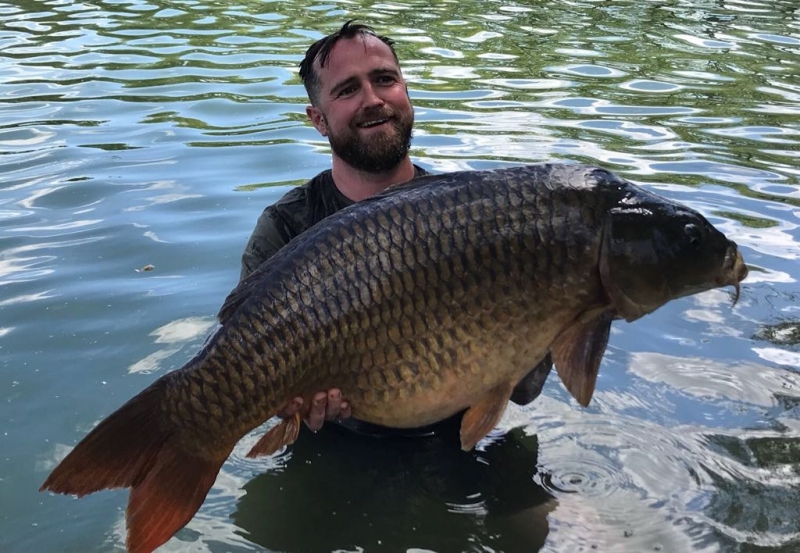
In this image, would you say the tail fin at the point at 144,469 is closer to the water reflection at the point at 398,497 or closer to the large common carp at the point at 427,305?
the large common carp at the point at 427,305

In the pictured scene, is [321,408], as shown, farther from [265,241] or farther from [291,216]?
[291,216]

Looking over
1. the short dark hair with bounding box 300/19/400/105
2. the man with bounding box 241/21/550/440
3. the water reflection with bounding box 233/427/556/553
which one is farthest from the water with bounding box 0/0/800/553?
the short dark hair with bounding box 300/19/400/105

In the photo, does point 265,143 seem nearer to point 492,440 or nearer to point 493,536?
point 492,440

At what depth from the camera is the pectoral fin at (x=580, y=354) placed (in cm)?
258

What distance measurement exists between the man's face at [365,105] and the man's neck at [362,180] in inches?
1.0

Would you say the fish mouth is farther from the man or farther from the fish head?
the man

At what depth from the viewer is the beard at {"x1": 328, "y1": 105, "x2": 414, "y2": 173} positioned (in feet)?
11.6

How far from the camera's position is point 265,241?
3.51m

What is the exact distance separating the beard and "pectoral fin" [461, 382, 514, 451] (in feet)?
3.89

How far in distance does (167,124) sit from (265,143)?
42.3 inches

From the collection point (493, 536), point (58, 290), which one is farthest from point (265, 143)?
point (493, 536)

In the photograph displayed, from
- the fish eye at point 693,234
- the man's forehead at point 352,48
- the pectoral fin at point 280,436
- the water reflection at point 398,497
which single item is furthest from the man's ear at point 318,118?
the fish eye at point 693,234

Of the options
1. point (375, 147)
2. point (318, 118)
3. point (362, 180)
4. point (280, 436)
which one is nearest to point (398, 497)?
point (280, 436)

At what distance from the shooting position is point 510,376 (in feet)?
8.69
